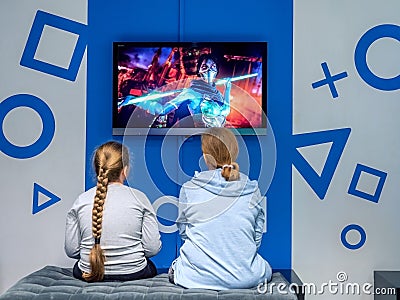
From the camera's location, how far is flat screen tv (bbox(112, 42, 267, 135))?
3.79 meters

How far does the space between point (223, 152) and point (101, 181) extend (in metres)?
0.61

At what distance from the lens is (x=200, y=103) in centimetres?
380

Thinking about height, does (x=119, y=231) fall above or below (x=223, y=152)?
below

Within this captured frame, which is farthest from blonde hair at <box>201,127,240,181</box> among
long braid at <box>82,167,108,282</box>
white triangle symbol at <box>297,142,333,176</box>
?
white triangle symbol at <box>297,142,333,176</box>

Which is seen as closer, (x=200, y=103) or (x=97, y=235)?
(x=97, y=235)

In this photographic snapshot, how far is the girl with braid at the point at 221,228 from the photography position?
112 inches

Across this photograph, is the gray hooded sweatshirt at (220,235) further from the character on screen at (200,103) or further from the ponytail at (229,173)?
the character on screen at (200,103)

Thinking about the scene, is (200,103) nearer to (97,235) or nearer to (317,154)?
(317,154)

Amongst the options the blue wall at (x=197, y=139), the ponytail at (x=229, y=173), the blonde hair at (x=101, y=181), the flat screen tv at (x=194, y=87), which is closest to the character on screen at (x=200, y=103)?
the flat screen tv at (x=194, y=87)

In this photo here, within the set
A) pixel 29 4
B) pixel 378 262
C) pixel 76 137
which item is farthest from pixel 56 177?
pixel 378 262

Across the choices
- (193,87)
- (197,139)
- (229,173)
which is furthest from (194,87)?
(229,173)

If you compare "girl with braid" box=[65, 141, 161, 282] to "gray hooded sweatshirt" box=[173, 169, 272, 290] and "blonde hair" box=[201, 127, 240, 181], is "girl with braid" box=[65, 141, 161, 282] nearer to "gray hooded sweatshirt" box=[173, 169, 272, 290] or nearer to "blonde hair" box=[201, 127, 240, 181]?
"gray hooded sweatshirt" box=[173, 169, 272, 290]

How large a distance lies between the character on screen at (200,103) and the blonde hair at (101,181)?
764 mm

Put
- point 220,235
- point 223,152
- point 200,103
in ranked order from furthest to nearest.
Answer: point 200,103
point 223,152
point 220,235
